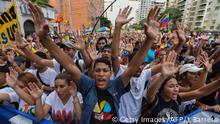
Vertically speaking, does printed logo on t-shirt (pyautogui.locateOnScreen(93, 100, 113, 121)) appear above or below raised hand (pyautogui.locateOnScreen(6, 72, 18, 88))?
below

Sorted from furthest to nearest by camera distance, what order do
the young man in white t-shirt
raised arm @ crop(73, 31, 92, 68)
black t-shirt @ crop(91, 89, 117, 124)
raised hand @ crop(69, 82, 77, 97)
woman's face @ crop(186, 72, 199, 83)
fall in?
the young man in white t-shirt → raised arm @ crop(73, 31, 92, 68) → woman's face @ crop(186, 72, 199, 83) → raised hand @ crop(69, 82, 77, 97) → black t-shirt @ crop(91, 89, 117, 124)

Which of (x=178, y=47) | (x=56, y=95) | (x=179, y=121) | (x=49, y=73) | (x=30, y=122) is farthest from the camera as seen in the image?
(x=178, y=47)

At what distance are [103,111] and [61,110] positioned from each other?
0.59 metres

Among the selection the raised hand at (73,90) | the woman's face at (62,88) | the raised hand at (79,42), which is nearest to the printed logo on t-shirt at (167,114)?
the raised hand at (73,90)

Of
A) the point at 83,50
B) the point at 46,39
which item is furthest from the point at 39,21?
the point at 83,50

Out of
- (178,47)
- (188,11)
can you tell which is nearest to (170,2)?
(188,11)

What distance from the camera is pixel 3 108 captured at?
229 centimetres

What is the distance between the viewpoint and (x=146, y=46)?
6.73ft

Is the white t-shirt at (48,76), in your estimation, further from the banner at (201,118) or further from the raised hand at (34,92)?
the banner at (201,118)

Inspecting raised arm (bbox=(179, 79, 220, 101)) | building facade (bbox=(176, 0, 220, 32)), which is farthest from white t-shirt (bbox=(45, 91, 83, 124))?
building facade (bbox=(176, 0, 220, 32))

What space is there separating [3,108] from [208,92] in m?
2.61

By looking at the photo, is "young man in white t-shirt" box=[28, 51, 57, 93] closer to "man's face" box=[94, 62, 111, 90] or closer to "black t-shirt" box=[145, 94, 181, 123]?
"man's face" box=[94, 62, 111, 90]

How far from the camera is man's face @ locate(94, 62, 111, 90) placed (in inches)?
79.0

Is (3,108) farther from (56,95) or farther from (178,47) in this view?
(178,47)
